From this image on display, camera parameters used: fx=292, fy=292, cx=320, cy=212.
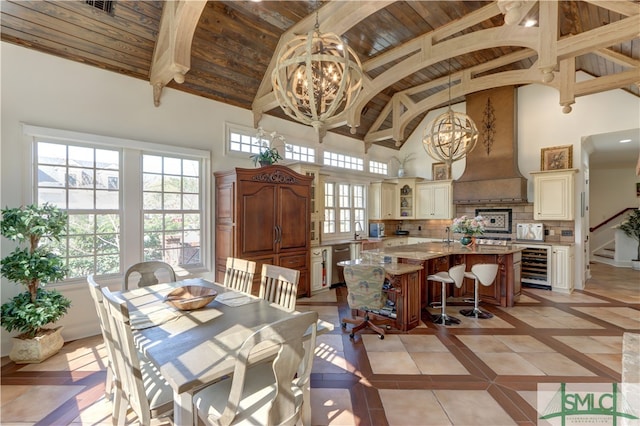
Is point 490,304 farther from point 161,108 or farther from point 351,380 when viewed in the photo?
point 161,108

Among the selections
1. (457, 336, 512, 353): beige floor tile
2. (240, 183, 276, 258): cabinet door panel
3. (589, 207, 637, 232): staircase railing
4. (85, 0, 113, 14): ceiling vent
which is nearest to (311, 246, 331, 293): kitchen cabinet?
(240, 183, 276, 258): cabinet door panel

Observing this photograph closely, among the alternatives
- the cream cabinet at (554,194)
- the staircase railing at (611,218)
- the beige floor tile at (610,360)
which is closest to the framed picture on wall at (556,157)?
the cream cabinet at (554,194)

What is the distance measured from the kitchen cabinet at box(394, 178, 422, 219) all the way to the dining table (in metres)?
5.78

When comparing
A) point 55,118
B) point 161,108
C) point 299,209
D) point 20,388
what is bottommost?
point 20,388

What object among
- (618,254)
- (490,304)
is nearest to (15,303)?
(490,304)

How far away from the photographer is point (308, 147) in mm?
6164

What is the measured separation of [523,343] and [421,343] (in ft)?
3.80

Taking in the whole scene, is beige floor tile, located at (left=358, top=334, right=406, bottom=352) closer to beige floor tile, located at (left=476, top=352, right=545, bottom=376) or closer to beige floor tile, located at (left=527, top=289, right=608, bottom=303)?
beige floor tile, located at (left=476, top=352, right=545, bottom=376)

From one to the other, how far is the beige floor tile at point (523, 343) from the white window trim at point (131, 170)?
4.08 m

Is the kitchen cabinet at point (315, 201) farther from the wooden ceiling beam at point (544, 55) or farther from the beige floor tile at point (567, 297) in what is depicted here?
the beige floor tile at point (567, 297)

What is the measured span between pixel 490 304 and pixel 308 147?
173 inches

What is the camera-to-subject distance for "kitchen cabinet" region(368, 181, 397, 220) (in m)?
7.20

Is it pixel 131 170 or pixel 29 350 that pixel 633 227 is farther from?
pixel 29 350

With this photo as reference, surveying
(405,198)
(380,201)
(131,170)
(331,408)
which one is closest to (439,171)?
(405,198)
